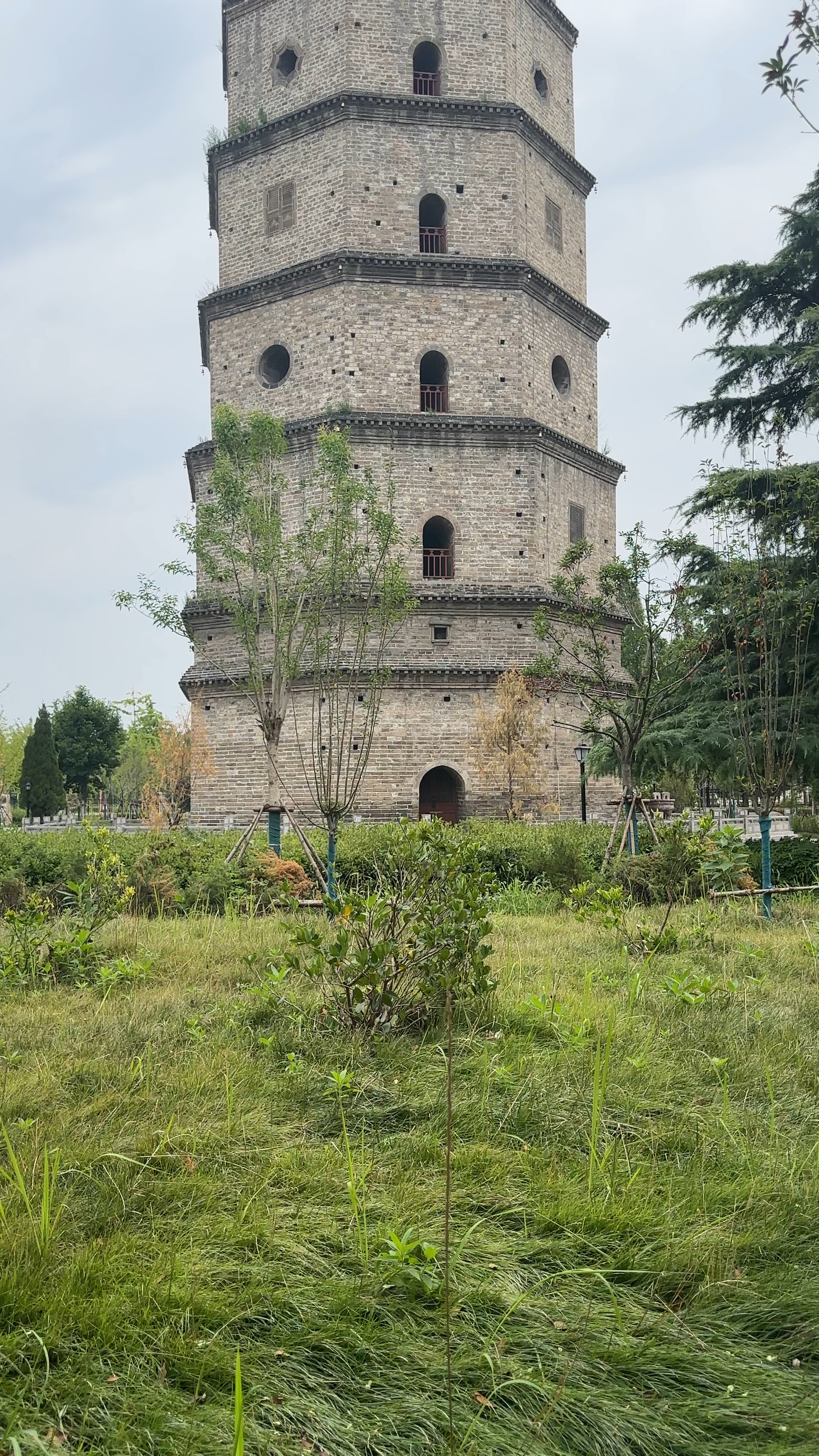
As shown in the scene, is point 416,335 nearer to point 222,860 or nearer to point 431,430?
point 431,430

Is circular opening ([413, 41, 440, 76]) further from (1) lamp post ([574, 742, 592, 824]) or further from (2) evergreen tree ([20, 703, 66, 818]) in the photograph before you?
(2) evergreen tree ([20, 703, 66, 818])

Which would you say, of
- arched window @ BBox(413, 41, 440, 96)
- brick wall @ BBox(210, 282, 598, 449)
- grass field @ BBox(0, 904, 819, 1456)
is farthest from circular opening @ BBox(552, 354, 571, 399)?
grass field @ BBox(0, 904, 819, 1456)

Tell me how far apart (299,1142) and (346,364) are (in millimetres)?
19653

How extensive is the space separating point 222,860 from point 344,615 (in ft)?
10.9

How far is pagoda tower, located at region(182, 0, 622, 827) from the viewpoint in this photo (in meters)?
21.1

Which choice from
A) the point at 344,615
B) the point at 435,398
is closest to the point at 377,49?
the point at 435,398

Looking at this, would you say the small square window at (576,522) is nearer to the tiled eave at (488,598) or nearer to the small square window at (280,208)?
the tiled eave at (488,598)

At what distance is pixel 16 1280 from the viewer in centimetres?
263

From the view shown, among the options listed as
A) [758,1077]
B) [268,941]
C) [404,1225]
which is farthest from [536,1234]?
[268,941]

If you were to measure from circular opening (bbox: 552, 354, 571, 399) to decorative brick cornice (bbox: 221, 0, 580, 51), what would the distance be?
8.19 metres

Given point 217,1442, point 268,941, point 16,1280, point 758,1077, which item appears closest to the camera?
point 217,1442

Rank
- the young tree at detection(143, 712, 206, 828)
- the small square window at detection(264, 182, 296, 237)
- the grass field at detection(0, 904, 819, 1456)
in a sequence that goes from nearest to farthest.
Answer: the grass field at detection(0, 904, 819, 1456) < the small square window at detection(264, 182, 296, 237) < the young tree at detection(143, 712, 206, 828)

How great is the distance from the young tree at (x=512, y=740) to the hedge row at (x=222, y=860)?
20.0 feet

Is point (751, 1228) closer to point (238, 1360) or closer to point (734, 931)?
point (238, 1360)
